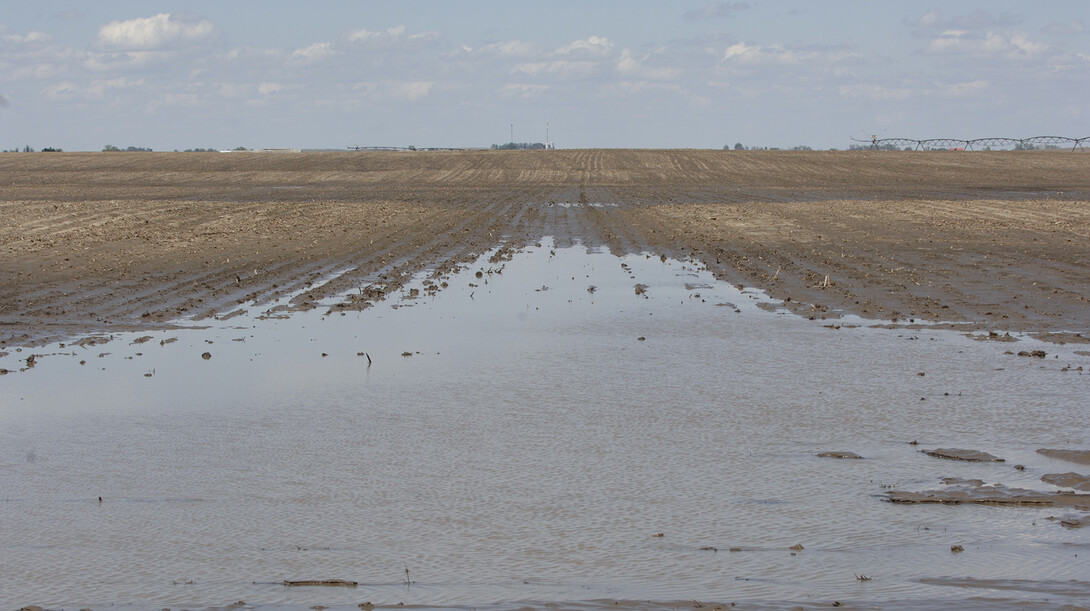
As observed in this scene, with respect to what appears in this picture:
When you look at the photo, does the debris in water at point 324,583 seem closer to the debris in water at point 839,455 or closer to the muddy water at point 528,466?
the muddy water at point 528,466

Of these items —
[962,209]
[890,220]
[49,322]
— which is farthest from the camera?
[962,209]

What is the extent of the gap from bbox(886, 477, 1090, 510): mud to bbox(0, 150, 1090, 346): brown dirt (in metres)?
6.82

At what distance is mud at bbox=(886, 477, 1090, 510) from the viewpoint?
7301 millimetres

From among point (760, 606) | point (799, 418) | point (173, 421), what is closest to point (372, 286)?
point (173, 421)

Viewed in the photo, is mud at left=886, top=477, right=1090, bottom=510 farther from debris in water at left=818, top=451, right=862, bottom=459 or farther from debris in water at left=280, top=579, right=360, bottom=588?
debris in water at left=280, top=579, right=360, bottom=588

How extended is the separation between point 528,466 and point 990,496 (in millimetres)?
3164

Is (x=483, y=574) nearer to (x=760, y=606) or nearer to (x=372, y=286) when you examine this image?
(x=760, y=606)

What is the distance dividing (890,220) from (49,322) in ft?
77.8

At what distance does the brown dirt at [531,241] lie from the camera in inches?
651

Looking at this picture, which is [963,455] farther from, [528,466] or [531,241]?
[531,241]

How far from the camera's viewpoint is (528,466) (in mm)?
8352

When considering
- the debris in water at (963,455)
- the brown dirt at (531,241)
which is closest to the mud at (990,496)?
the debris in water at (963,455)

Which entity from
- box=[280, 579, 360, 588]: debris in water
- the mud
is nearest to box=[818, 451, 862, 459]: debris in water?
the mud

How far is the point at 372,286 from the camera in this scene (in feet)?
61.9
